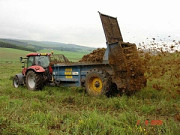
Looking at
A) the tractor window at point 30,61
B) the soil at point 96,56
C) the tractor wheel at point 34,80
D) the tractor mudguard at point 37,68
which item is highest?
the soil at point 96,56

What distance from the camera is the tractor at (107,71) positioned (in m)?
6.72

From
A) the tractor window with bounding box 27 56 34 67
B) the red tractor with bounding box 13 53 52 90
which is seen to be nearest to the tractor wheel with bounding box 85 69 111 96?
the red tractor with bounding box 13 53 52 90

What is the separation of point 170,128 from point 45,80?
6.69 m

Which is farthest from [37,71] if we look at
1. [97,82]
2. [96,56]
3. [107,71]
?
[107,71]

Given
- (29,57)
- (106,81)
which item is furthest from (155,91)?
(29,57)

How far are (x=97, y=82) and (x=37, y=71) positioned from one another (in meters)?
3.24

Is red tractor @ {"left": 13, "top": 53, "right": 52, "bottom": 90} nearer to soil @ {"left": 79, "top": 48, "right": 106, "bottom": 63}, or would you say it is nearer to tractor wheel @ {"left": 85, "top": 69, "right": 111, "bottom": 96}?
soil @ {"left": 79, "top": 48, "right": 106, "bottom": 63}

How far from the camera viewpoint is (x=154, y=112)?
5277 mm

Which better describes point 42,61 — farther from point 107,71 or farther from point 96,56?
point 107,71

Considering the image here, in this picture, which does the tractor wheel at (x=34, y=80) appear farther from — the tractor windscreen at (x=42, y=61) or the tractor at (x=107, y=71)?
the tractor windscreen at (x=42, y=61)

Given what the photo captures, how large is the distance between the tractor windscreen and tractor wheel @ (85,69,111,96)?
2799 millimetres

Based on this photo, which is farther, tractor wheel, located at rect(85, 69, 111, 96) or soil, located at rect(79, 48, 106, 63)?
soil, located at rect(79, 48, 106, 63)

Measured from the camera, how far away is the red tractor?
9.28m

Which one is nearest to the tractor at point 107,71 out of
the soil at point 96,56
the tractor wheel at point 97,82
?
the tractor wheel at point 97,82
